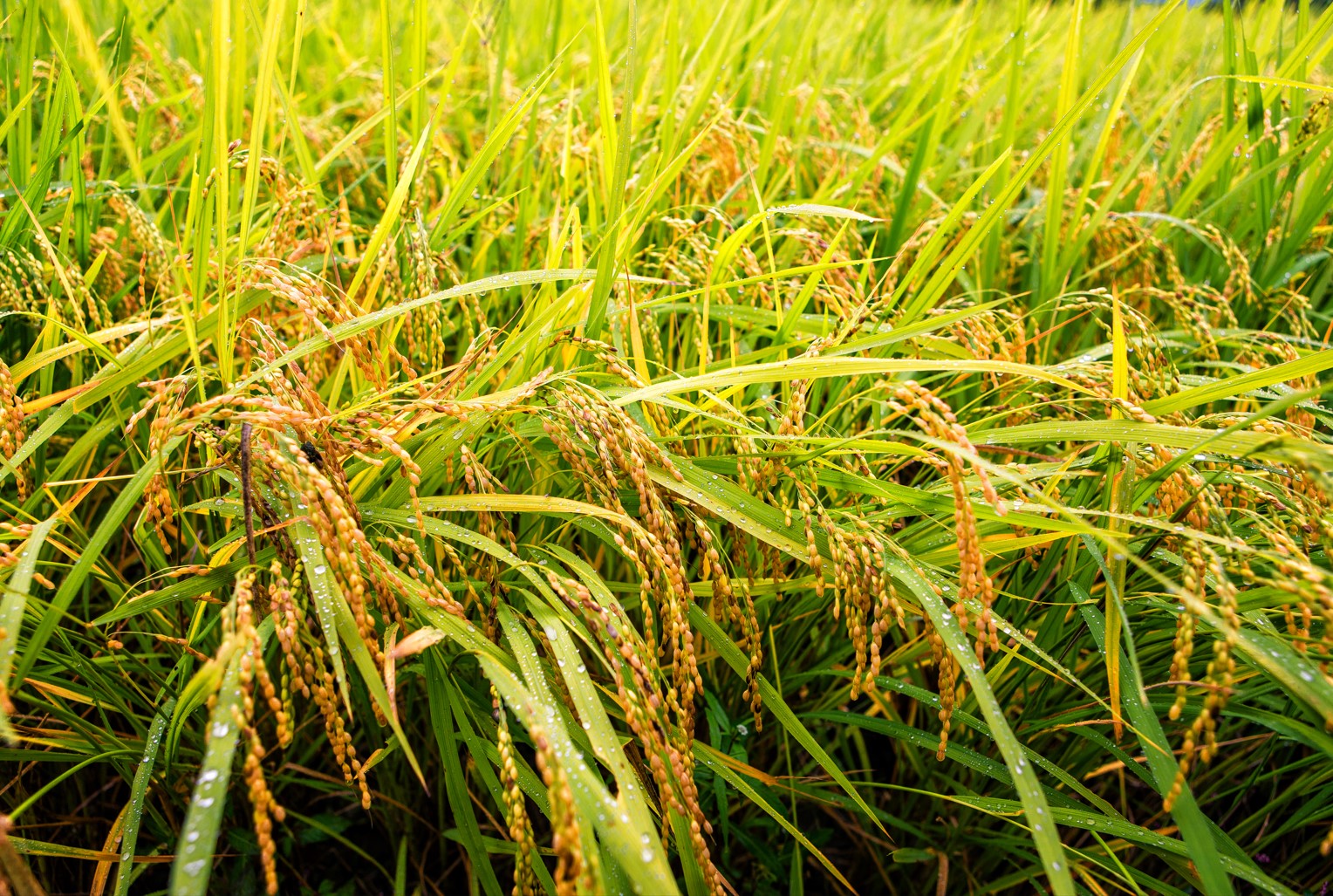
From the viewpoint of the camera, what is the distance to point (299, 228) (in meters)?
1.81

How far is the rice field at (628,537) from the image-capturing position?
0.85 meters

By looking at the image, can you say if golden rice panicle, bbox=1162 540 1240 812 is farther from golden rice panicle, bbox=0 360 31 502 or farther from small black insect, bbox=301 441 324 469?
golden rice panicle, bbox=0 360 31 502

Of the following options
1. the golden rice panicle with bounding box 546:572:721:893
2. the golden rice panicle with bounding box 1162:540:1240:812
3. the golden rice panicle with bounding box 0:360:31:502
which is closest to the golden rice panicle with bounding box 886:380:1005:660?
the golden rice panicle with bounding box 1162:540:1240:812

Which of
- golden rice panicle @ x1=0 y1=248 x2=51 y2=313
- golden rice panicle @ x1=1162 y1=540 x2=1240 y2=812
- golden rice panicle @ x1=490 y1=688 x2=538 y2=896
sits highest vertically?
golden rice panicle @ x1=0 y1=248 x2=51 y2=313

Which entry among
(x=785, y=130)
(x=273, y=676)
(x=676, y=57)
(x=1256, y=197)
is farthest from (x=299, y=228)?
(x=1256, y=197)

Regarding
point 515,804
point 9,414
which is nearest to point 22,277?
point 9,414

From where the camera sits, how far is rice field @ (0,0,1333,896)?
2.78 ft

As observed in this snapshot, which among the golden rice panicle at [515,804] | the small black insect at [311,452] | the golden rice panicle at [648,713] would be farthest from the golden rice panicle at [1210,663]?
the small black insect at [311,452]

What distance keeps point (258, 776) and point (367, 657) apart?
14 centimetres

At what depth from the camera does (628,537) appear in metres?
1.11

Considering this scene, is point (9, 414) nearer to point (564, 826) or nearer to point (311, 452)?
point (311, 452)

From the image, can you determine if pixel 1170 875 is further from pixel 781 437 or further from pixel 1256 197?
pixel 1256 197

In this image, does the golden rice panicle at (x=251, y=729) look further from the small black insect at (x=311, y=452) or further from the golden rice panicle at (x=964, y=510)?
the golden rice panicle at (x=964, y=510)

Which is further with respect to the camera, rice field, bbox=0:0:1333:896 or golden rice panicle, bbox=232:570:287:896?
rice field, bbox=0:0:1333:896
